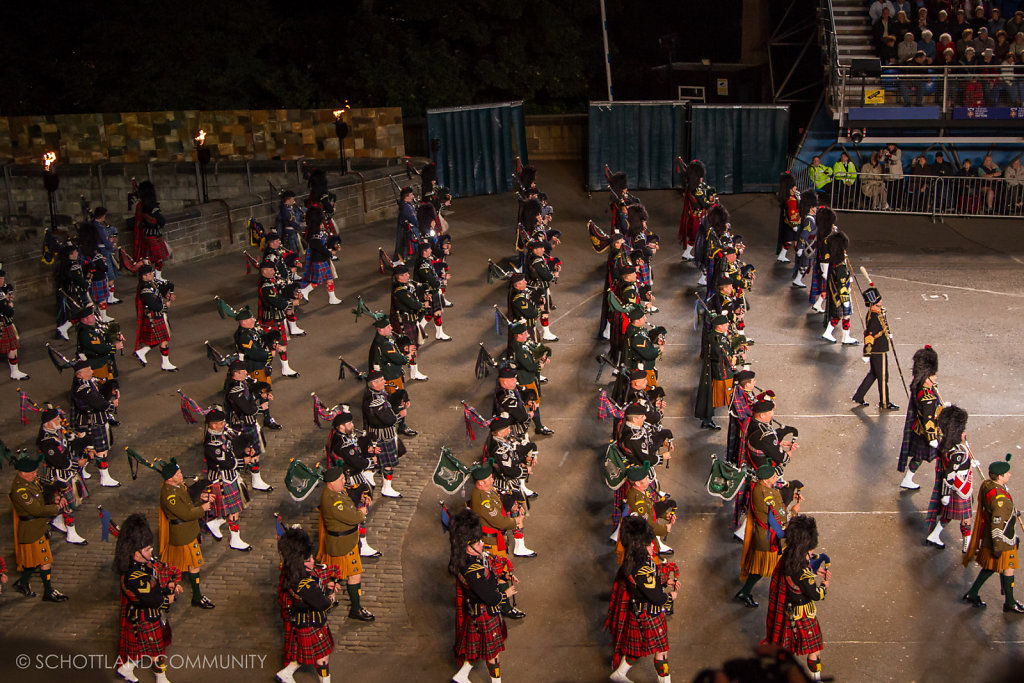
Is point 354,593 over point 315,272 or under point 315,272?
under

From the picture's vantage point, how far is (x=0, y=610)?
10781 millimetres

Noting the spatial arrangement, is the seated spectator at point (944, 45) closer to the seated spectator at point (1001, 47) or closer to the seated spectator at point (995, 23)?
the seated spectator at point (1001, 47)

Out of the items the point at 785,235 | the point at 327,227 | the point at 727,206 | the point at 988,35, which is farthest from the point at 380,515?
the point at 988,35

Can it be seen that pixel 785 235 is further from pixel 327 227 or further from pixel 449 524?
pixel 449 524

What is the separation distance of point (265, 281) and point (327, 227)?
359 centimetres

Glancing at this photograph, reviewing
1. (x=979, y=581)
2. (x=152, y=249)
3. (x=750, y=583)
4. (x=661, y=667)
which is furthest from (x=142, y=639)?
(x=152, y=249)

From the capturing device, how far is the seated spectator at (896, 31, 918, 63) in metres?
23.9

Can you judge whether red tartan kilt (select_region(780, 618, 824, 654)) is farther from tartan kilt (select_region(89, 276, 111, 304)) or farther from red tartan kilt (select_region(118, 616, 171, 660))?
tartan kilt (select_region(89, 276, 111, 304))

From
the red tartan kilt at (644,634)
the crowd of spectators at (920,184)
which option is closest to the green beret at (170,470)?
the red tartan kilt at (644,634)

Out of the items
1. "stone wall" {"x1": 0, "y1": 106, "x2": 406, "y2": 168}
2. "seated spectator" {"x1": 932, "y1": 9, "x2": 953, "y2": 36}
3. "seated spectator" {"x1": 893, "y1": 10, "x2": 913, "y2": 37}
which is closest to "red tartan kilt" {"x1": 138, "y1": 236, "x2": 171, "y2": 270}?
"stone wall" {"x1": 0, "y1": 106, "x2": 406, "y2": 168}

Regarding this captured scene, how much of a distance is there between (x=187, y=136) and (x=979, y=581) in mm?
22142

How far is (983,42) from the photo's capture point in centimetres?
2373

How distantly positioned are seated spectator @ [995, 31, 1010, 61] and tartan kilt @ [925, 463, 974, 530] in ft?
50.4

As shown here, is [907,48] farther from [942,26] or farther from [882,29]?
[942,26]
